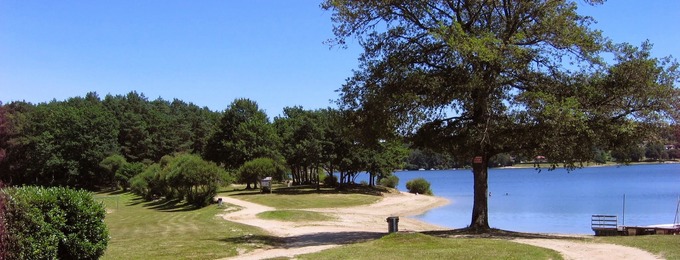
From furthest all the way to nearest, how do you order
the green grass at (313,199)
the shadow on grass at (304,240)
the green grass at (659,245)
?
the green grass at (313,199), the shadow on grass at (304,240), the green grass at (659,245)

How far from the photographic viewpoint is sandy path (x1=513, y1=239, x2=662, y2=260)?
515 inches

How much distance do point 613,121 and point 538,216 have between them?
86.0 ft

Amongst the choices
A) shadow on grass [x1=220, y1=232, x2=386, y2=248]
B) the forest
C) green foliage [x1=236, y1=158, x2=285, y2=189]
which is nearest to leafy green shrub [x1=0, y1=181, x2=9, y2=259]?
shadow on grass [x1=220, y1=232, x2=386, y2=248]

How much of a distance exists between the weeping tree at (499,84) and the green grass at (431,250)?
4.35 metres

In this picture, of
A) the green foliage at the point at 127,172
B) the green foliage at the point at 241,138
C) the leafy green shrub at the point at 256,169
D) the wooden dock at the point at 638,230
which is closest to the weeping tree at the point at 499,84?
the wooden dock at the point at 638,230

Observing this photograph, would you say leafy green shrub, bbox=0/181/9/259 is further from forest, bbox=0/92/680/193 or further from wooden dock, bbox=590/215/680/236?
forest, bbox=0/92/680/193

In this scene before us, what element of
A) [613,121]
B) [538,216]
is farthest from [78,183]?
[613,121]

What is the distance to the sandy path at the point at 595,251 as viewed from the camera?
13083 mm

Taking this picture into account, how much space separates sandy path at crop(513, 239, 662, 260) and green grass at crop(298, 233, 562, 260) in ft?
1.96

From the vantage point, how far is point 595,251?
14148 mm

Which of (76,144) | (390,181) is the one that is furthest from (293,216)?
(76,144)

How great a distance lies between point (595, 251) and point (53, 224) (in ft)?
41.8

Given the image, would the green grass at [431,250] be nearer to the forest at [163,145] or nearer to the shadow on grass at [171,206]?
the forest at [163,145]

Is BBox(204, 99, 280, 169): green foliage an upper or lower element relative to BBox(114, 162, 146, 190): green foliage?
upper
